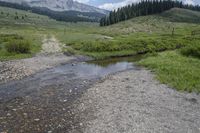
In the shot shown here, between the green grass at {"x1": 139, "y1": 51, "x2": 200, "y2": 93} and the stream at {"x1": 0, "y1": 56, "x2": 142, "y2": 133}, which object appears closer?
the stream at {"x1": 0, "y1": 56, "x2": 142, "y2": 133}

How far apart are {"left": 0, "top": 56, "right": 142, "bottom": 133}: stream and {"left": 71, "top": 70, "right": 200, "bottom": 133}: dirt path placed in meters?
1.41

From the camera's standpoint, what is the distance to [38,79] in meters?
38.9

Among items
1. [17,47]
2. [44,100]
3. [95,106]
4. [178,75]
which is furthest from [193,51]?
[44,100]

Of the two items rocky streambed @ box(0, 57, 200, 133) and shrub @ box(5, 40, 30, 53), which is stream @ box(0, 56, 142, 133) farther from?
shrub @ box(5, 40, 30, 53)

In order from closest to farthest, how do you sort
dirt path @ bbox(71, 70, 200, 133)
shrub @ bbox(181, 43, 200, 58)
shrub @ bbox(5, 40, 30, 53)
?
1. dirt path @ bbox(71, 70, 200, 133)
2. shrub @ bbox(181, 43, 200, 58)
3. shrub @ bbox(5, 40, 30, 53)

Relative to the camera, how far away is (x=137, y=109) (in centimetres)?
2619

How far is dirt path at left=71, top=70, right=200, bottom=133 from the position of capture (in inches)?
862

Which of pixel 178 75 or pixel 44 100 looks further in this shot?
pixel 178 75

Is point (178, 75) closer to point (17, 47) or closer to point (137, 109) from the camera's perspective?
point (137, 109)

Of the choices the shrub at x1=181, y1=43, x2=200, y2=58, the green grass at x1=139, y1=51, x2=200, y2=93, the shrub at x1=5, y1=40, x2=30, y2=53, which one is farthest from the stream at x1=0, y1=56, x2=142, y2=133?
the shrub at x1=181, y1=43, x2=200, y2=58

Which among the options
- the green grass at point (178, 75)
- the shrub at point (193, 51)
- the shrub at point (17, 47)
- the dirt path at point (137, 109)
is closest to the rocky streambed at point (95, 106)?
the dirt path at point (137, 109)

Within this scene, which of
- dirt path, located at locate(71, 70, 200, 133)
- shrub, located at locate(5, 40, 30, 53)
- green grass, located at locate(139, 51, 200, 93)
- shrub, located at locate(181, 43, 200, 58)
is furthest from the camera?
shrub, located at locate(5, 40, 30, 53)

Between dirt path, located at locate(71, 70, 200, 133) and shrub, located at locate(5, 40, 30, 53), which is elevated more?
shrub, located at locate(5, 40, 30, 53)

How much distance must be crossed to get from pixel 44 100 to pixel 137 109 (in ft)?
30.9
